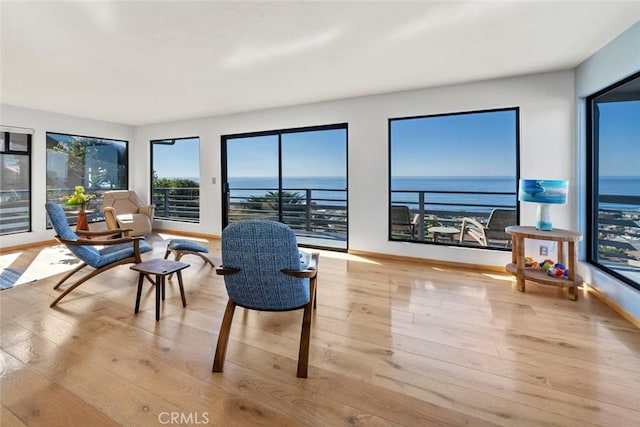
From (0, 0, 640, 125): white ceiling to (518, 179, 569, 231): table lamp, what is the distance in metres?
1.27

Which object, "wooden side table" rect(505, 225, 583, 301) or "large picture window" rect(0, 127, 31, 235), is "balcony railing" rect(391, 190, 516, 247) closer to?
"wooden side table" rect(505, 225, 583, 301)

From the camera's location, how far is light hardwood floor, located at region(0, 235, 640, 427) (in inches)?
54.7

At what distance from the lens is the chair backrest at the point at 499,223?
12.7 ft

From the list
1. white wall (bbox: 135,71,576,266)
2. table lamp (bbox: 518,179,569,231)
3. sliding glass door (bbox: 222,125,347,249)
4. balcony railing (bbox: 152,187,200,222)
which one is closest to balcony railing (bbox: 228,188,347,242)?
sliding glass door (bbox: 222,125,347,249)

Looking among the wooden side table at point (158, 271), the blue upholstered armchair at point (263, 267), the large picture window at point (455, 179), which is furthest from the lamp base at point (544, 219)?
the wooden side table at point (158, 271)

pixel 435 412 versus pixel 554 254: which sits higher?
pixel 554 254

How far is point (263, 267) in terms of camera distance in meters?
1.68

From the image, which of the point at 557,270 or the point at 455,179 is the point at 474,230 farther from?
the point at 557,270

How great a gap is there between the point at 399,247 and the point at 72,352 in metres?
3.61

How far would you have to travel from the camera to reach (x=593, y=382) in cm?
160

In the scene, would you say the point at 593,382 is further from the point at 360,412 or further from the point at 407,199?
the point at 407,199

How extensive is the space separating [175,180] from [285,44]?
492 centimetres

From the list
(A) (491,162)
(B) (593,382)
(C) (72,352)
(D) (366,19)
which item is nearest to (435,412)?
(B) (593,382)

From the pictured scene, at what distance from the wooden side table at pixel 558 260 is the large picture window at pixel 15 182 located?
24.0 feet
